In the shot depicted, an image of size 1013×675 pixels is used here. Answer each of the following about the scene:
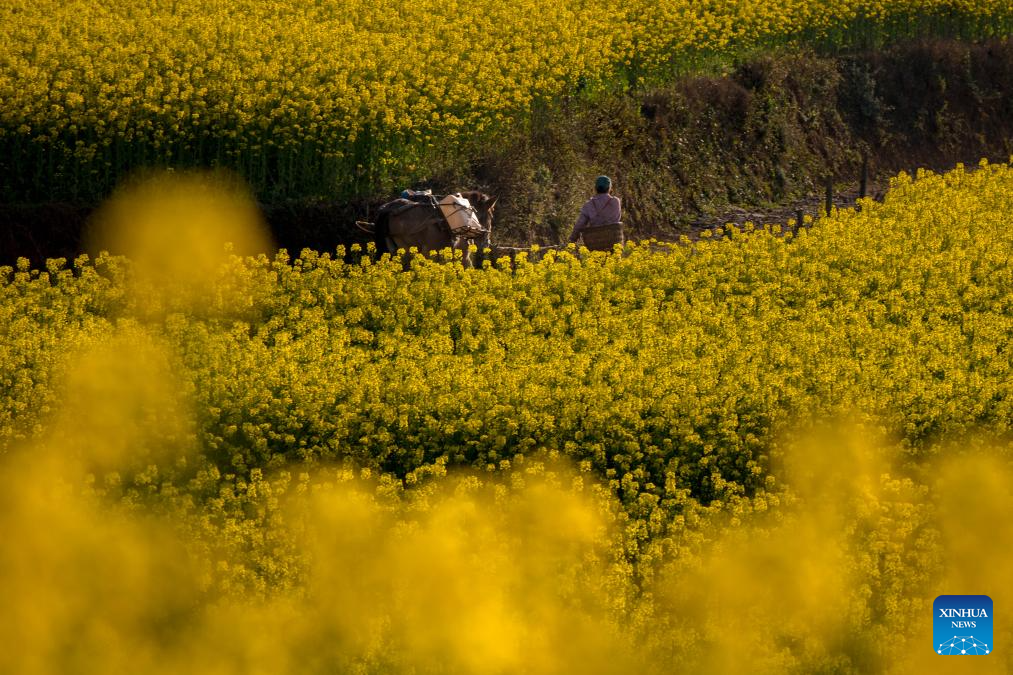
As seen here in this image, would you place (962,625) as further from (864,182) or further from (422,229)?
(864,182)

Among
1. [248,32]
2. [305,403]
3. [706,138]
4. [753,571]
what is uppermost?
[248,32]

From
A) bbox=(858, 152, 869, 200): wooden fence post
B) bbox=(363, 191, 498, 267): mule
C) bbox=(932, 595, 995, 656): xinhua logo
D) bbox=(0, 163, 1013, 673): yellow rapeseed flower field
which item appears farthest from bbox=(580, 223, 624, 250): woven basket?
bbox=(932, 595, 995, 656): xinhua logo

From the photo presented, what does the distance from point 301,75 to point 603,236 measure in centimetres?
563

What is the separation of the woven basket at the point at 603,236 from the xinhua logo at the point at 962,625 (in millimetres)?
7889

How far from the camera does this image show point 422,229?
19812mm

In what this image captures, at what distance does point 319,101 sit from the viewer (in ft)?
75.8

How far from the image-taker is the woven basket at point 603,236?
798 inches

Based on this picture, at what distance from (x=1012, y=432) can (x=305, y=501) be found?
234 inches

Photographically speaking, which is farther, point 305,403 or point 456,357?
point 456,357

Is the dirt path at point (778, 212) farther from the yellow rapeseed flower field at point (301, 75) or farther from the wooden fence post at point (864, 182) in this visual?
the yellow rapeseed flower field at point (301, 75)

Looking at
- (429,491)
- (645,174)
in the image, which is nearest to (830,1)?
(645,174)

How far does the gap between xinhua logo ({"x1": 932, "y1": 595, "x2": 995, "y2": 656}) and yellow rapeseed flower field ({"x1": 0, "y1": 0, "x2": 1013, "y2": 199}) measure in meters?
11.2

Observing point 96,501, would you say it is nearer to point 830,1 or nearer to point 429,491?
point 429,491

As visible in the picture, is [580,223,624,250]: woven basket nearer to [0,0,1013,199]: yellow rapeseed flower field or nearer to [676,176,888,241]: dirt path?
[0,0,1013,199]: yellow rapeseed flower field
